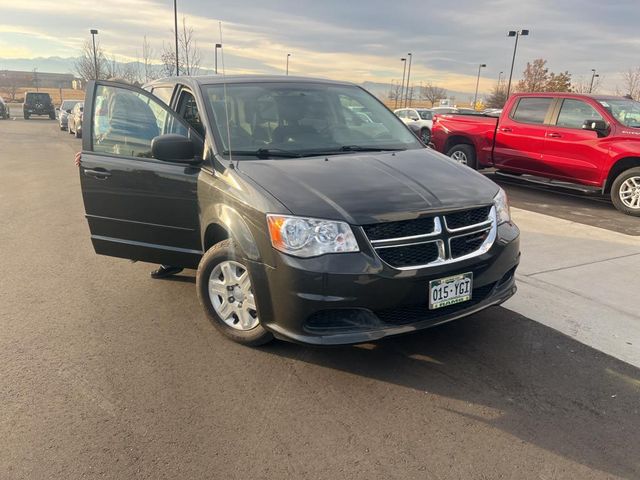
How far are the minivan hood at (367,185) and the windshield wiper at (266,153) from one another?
0.10 metres

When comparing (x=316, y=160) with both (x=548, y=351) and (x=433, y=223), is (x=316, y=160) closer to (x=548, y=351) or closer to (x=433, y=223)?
(x=433, y=223)

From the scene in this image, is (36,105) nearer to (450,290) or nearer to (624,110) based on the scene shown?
(624,110)

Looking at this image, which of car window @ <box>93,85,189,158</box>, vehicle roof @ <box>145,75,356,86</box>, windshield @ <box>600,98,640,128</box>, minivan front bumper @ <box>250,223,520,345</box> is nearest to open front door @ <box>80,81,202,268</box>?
car window @ <box>93,85,189,158</box>

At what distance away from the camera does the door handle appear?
14.1 ft

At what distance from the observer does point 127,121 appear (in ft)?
14.4

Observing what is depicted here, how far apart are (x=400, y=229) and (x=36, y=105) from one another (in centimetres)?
3884

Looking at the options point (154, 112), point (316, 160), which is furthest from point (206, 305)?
point (154, 112)

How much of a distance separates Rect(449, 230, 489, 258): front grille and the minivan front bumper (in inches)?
2.8

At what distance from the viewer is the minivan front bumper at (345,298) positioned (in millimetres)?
2926

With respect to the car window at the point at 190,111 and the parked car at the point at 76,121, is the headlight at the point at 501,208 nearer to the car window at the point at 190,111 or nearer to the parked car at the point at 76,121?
the car window at the point at 190,111

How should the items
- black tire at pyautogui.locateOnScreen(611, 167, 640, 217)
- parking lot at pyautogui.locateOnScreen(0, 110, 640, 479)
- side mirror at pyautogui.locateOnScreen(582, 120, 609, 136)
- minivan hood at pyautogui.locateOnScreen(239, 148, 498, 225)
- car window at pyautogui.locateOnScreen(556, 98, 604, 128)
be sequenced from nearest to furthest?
parking lot at pyautogui.locateOnScreen(0, 110, 640, 479) → minivan hood at pyautogui.locateOnScreen(239, 148, 498, 225) → black tire at pyautogui.locateOnScreen(611, 167, 640, 217) → side mirror at pyautogui.locateOnScreen(582, 120, 609, 136) → car window at pyautogui.locateOnScreen(556, 98, 604, 128)

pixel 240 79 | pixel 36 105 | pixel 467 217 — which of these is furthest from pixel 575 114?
pixel 36 105

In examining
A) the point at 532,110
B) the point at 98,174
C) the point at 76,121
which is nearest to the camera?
the point at 98,174

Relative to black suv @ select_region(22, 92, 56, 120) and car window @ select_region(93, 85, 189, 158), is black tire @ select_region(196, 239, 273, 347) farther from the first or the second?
black suv @ select_region(22, 92, 56, 120)
